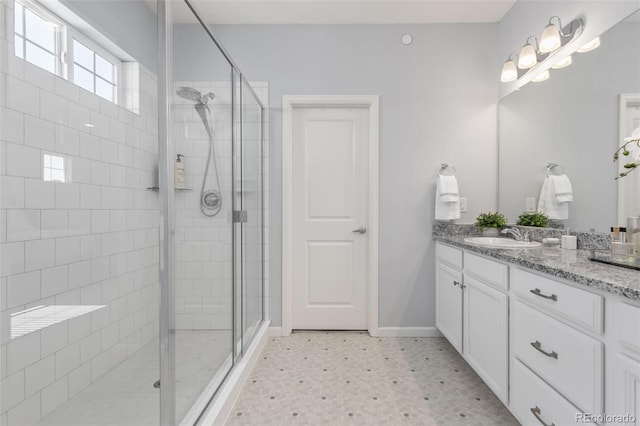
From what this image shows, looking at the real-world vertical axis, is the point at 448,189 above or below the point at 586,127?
below

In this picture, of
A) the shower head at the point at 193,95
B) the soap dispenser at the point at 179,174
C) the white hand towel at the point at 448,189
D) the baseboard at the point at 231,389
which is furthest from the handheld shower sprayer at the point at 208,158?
the white hand towel at the point at 448,189

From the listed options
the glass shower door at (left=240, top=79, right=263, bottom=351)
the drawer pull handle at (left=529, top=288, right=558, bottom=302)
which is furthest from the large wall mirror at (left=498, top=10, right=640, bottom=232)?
the glass shower door at (left=240, top=79, right=263, bottom=351)

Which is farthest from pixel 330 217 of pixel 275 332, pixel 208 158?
pixel 208 158

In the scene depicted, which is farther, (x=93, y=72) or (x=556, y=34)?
(x=556, y=34)

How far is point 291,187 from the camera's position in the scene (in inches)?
97.7

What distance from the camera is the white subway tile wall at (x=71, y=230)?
0.82 meters

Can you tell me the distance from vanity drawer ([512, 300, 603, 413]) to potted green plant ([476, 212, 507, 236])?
3.48 feet

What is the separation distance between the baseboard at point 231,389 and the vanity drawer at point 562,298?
148cm

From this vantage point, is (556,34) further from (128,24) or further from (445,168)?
(128,24)

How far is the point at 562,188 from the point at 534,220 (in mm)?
308

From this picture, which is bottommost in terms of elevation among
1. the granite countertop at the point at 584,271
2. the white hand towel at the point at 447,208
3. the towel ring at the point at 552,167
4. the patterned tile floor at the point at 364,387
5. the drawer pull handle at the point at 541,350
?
the patterned tile floor at the point at 364,387

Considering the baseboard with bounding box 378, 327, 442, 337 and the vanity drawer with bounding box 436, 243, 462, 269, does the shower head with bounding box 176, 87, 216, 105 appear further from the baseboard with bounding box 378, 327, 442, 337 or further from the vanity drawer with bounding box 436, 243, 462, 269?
the baseboard with bounding box 378, 327, 442, 337

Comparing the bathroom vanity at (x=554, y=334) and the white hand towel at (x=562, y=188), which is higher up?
the white hand towel at (x=562, y=188)

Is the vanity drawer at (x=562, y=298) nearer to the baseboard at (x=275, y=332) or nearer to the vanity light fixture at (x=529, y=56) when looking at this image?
the vanity light fixture at (x=529, y=56)
